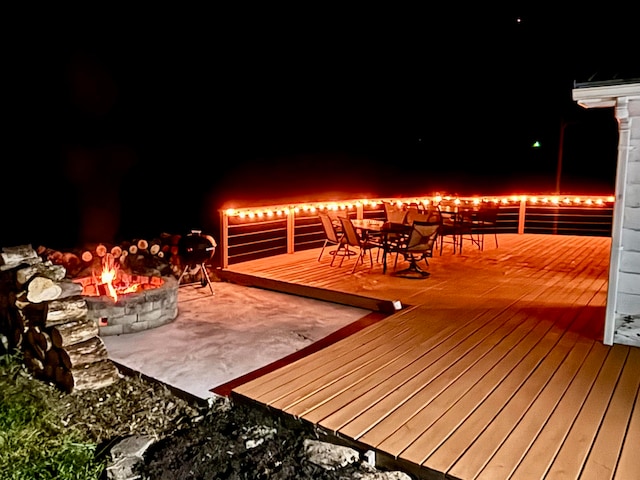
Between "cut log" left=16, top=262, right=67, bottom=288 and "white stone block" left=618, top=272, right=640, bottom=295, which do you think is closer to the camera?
"white stone block" left=618, top=272, right=640, bottom=295

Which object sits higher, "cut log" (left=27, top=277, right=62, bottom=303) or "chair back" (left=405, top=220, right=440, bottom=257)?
"chair back" (left=405, top=220, right=440, bottom=257)

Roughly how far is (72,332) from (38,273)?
27.0 inches

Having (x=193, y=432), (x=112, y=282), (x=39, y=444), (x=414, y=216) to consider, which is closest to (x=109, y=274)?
(x=112, y=282)

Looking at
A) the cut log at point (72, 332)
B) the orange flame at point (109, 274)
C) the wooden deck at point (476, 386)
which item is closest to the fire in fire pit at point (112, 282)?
the orange flame at point (109, 274)

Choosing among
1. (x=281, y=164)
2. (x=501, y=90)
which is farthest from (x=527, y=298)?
(x=501, y=90)

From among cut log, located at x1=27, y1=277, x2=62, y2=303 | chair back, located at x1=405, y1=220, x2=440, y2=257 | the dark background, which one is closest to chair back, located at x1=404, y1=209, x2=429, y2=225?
chair back, located at x1=405, y1=220, x2=440, y2=257

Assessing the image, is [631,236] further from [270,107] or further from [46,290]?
[270,107]

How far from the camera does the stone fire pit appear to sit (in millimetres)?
4836

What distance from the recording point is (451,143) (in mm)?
21297

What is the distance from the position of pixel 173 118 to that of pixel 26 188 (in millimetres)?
4508

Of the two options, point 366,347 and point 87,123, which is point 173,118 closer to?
point 87,123

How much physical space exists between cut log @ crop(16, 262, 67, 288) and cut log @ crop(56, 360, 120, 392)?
83 cm

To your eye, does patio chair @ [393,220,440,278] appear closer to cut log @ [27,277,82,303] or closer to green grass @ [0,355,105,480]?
cut log @ [27,277,82,303]

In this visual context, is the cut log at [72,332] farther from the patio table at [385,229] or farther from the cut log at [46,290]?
the patio table at [385,229]
